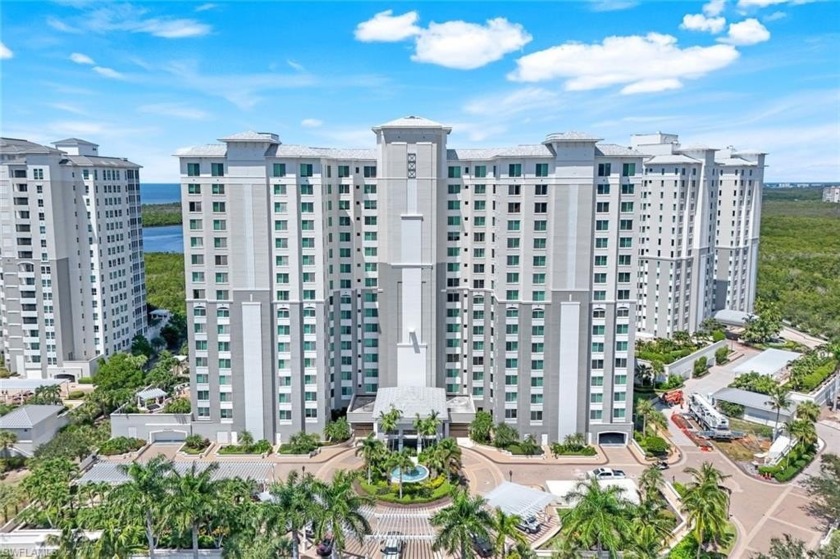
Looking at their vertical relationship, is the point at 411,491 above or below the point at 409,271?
below

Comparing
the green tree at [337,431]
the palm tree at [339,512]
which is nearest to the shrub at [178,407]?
the green tree at [337,431]

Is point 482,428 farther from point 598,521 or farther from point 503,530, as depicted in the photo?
point 598,521

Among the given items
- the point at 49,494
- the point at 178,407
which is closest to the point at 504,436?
the point at 178,407

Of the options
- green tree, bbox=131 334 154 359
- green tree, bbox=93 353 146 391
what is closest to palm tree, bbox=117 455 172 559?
green tree, bbox=93 353 146 391

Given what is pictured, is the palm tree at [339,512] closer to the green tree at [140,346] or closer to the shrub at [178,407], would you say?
the shrub at [178,407]

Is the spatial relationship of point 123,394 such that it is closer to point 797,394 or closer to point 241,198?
point 241,198

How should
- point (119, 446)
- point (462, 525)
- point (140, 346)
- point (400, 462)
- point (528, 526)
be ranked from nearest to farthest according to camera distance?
point (462, 525) < point (528, 526) < point (400, 462) < point (119, 446) < point (140, 346)
